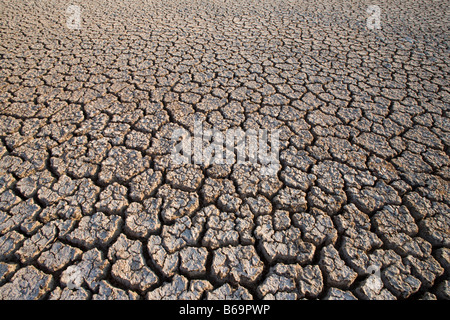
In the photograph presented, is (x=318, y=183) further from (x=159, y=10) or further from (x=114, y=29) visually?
(x=159, y=10)

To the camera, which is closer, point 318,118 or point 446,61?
point 318,118

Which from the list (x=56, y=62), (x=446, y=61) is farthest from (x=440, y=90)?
(x=56, y=62)

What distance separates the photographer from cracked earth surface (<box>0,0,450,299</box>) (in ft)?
4.58

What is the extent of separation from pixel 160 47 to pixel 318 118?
2486mm

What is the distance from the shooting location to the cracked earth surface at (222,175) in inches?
55.0

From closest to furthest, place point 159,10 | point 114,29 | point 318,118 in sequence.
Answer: point 318,118
point 114,29
point 159,10

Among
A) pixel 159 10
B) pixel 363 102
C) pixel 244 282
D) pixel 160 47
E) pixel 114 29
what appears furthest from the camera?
pixel 159 10

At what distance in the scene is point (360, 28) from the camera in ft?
14.3

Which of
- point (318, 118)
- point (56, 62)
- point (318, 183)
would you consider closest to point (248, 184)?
point (318, 183)

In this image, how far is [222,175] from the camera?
75.7 inches

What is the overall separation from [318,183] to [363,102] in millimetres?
1312

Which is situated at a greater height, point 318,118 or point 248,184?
point 318,118
